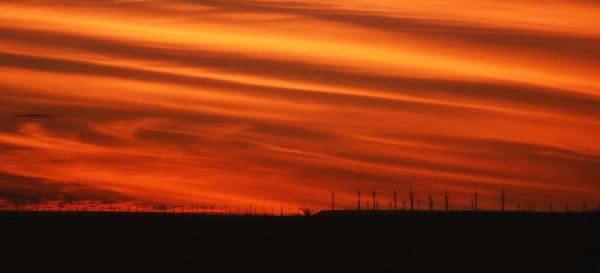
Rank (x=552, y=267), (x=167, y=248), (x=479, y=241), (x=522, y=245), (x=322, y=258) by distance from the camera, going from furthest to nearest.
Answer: (x=479, y=241) → (x=522, y=245) → (x=167, y=248) → (x=322, y=258) → (x=552, y=267)

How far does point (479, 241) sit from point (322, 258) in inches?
2088

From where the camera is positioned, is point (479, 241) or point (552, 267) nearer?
point (552, 267)

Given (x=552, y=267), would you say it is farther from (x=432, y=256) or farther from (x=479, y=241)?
(x=479, y=241)

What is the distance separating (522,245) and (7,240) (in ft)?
250

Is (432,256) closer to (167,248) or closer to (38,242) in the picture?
(167,248)

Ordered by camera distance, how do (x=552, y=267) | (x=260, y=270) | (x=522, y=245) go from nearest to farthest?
(x=260, y=270) < (x=552, y=267) < (x=522, y=245)

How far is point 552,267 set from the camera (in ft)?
450

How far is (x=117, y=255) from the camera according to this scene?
153625mm

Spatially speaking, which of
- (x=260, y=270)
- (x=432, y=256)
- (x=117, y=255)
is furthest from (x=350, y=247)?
(x=260, y=270)

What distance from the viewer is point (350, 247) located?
573 feet

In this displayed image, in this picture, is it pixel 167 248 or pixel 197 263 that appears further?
pixel 167 248

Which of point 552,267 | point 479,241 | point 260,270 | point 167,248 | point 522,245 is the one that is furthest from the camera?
point 479,241

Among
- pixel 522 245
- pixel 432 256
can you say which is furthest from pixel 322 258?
pixel 522 245

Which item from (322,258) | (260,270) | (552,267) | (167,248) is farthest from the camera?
(167,248)
